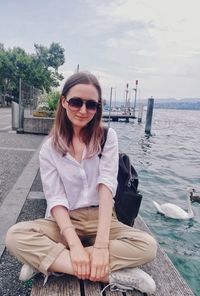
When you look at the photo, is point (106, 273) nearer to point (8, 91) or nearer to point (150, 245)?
point (150, 245)

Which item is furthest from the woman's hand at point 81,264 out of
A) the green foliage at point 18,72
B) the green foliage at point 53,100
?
the green foliage at point 18,72

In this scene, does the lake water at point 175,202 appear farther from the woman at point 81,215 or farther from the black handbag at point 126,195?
the woman at point 81,215

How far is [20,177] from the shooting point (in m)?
5.76

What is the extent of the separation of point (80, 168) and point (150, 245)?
77cm

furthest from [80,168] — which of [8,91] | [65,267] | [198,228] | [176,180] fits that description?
[8,91]

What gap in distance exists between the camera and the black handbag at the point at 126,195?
8.88 feet

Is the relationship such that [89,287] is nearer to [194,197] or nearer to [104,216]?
[104,216]

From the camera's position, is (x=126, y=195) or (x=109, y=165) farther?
(x=126, y=195)

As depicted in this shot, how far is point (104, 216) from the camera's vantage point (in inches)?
94.5

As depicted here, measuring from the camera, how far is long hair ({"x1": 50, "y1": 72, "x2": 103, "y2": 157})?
2.55 metres

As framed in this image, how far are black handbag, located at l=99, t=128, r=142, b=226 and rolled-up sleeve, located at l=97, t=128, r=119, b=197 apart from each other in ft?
0.18

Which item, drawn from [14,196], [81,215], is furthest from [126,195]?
[14,196]

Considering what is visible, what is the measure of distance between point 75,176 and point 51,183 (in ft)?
0.63

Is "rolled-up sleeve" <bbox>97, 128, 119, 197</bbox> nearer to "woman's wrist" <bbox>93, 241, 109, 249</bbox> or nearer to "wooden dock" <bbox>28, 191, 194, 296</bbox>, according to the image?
"woman's wrist" <bbox>93, 241, 109, 249</bbox>
